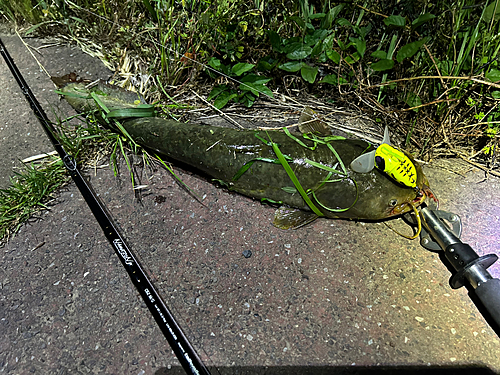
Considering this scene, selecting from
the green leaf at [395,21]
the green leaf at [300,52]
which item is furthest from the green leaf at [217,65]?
the green leaf at [395,21]

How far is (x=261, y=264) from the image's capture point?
2.10 m

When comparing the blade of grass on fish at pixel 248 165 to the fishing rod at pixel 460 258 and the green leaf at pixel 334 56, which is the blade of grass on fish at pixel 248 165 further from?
the green leaf at pixel 334 56

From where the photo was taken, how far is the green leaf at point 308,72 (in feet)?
9.11

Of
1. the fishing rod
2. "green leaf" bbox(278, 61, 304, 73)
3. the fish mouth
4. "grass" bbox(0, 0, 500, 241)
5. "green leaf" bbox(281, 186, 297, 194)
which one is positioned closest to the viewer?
the fishing rod

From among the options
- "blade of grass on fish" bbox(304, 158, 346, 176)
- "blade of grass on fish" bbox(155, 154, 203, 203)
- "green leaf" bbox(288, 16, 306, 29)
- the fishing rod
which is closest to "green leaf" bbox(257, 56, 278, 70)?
"green leaf" bbox(288, 16, 306, 29)

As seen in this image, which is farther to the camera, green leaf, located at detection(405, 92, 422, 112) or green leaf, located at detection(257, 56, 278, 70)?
green leaf, located at detection(257, 56, 278, 70)

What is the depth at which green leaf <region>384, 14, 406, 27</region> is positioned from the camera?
8.30ft

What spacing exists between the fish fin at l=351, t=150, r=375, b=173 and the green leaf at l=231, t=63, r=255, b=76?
1442 mm

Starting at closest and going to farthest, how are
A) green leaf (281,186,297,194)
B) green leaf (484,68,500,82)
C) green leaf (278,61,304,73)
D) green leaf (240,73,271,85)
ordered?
green leaf (281,186,297,194)
green leaf (484,68,500,82)
green leaf (278,61,304,73)
green leaf (240,73,271,85)

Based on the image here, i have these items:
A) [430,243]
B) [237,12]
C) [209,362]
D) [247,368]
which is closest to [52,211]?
[209,362]

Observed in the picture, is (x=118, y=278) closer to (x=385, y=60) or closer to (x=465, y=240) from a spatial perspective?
(x=465, y=240)

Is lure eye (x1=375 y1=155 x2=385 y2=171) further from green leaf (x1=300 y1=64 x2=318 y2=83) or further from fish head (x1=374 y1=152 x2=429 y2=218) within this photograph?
green leaf (x1=300 y1=64 x2=318 y2=83)

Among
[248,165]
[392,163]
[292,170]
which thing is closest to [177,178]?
[248,165]

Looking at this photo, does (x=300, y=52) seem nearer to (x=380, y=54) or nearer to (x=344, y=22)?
(x=344, y=22)
